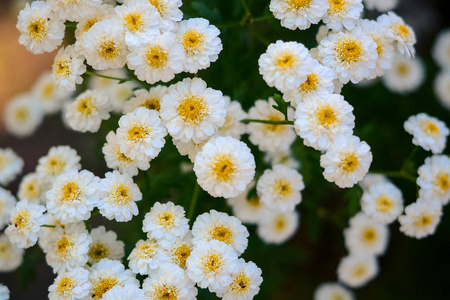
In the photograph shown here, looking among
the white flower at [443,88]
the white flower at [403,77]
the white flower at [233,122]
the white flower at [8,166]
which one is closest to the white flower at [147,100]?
the white flower at [233,122]

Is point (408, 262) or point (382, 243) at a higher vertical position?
point (382, 243)

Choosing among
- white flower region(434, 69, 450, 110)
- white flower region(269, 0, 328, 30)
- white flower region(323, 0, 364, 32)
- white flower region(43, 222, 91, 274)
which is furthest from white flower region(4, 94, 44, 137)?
white flower region(434, 69, 450, 110)

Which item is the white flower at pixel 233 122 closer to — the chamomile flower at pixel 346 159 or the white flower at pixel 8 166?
the chamomile flower at pixel 346 159

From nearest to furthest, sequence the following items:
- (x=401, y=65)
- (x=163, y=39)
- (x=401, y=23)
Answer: (x=163, y=39) < (x=401, y=23) < (x=401, y=65)

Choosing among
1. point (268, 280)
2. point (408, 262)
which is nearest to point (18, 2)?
point (268, 280)

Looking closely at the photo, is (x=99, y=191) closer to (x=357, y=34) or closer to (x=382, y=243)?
(x=357, y=34)

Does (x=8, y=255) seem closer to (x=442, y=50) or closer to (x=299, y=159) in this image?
(x=299, y=159)
